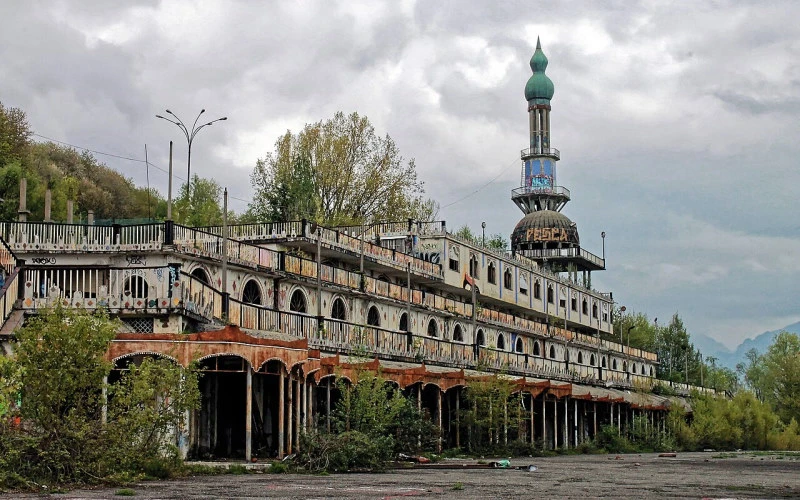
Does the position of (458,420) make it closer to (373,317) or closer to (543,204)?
(373,317)

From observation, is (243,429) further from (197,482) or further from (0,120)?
(0,120)

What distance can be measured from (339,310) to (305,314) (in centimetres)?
837

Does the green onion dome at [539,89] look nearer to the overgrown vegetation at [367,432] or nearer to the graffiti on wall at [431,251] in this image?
the graffiti on wall at [431,251]

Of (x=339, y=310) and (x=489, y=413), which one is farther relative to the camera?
(x=339, y=310)

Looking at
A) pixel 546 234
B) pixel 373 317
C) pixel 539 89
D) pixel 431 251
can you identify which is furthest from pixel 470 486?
pixel 539 89

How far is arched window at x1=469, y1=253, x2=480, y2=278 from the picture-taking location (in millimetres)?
73875

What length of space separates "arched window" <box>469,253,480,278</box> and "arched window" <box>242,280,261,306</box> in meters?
29.2

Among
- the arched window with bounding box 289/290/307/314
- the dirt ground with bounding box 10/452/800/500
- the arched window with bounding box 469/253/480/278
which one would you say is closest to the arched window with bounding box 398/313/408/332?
the arched window with bounding box 289/290/307/314

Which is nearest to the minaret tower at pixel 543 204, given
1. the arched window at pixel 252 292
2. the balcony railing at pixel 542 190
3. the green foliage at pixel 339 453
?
the balcony railing at pixel 542 190

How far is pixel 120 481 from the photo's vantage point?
2209 cm

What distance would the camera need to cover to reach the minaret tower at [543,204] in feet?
341

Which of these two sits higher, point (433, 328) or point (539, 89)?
point (539, 89)

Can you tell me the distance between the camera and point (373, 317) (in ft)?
189

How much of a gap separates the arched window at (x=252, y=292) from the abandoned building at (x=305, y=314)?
0.21 feet
